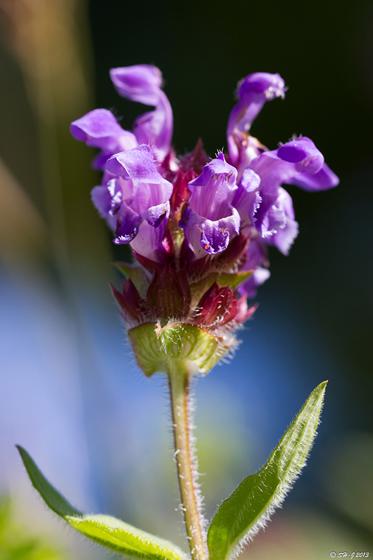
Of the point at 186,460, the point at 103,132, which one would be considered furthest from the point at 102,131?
the point at 186,460

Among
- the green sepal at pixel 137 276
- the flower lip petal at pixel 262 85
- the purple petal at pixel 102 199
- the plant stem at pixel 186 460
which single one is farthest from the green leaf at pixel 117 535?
the flower lip petal at pixel 262 85

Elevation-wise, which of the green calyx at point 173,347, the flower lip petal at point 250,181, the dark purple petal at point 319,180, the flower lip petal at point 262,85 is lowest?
the green calyx at point 173,347

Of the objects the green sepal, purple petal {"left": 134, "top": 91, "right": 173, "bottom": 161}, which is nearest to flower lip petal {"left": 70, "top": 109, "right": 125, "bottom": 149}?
purple petal {"left": 134, "top": 91, "right": 173, "bottom": 161}

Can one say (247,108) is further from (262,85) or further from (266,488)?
(266,488)

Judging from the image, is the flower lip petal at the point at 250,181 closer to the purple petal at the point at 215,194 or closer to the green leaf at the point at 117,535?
the purple petal at the point at 215,194

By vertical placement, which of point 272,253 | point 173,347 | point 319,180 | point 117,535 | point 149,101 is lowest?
point 272,253

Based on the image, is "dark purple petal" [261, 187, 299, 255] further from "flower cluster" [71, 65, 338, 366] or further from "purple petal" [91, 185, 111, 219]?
"purple petal" [91, 185, 111, 219]
